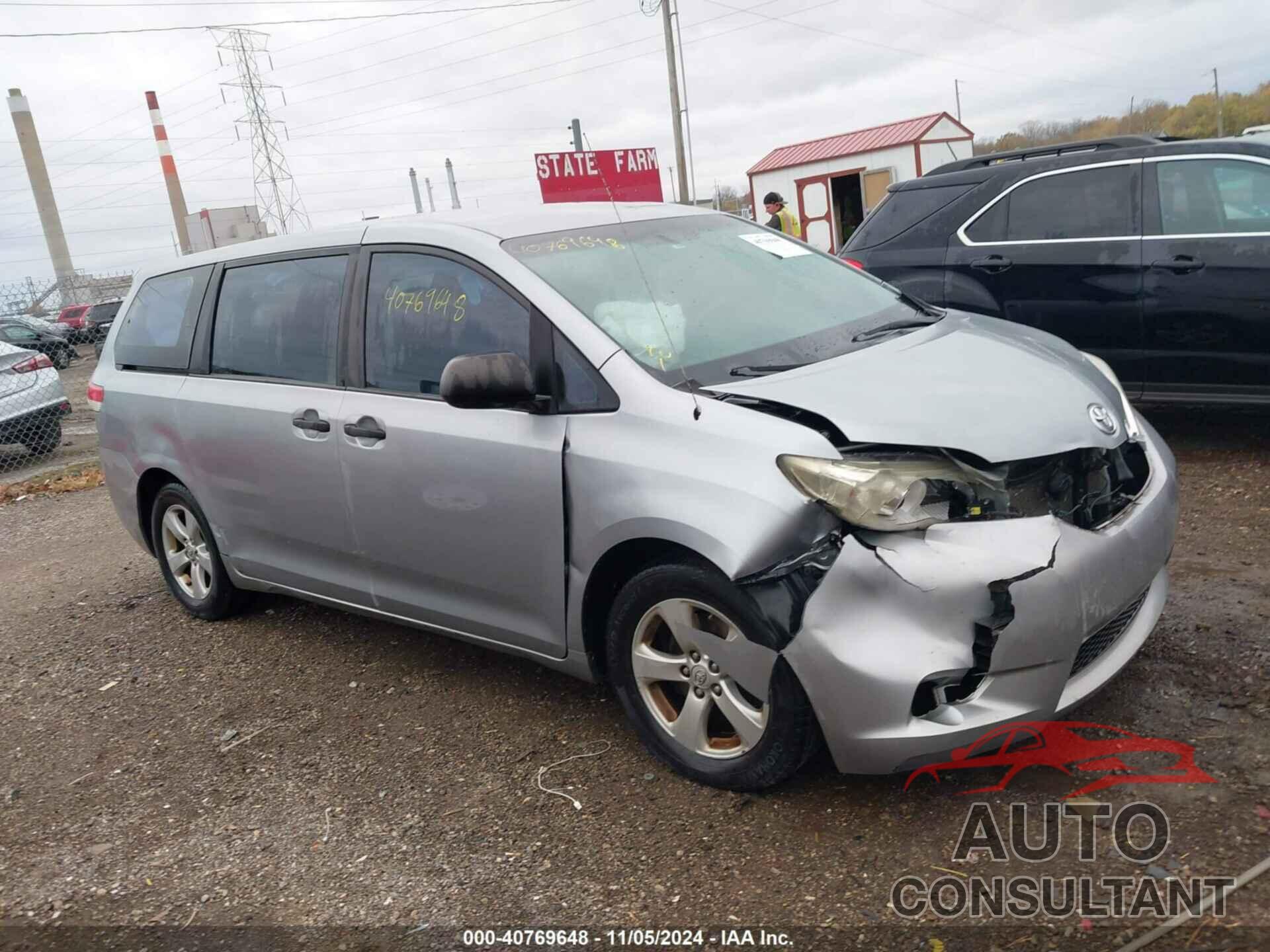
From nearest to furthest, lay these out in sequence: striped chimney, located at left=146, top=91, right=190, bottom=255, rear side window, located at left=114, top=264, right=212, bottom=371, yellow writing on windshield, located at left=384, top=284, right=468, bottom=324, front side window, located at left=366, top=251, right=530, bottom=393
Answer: front side window, located at left=366, top=251, right=530, bottom=393
yellow writing on windshield, located at left=384, top=284, right=468, bottom=324
rear side window, located at left=114, top=264, right=212, bottom=371
striped chimney, located at left=146, top=91, right=190, bottom=255

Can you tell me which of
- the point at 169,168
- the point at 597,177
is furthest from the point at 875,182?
the point at 169,168

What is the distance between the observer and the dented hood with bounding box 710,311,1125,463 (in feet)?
9.36

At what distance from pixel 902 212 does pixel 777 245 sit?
3.09 m

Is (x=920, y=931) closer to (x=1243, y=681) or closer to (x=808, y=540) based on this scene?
(x=808, y=540)

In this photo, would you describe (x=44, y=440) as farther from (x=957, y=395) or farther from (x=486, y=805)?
(x=957, y=395)

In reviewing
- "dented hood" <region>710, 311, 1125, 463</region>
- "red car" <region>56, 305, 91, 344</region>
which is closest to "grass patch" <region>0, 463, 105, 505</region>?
"dented hood" <region>710, 311, 1125, 463</region>

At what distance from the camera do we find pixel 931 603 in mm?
2674

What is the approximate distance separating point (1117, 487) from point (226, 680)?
368 cm

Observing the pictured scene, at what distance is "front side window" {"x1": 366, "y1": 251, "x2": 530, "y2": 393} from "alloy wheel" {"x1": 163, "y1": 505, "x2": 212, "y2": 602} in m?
1.73

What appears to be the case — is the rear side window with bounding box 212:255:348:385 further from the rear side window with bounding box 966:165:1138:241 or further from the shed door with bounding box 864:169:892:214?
the shed door with bounding box 864:169:892:214

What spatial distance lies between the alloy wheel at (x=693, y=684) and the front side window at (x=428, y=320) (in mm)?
990

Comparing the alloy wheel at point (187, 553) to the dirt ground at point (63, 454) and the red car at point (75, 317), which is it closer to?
the dirt ground at point (63, 454)

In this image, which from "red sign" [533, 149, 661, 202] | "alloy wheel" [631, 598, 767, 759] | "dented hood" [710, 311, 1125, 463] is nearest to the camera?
"dented hood" [710, 311, 1125, 463]
